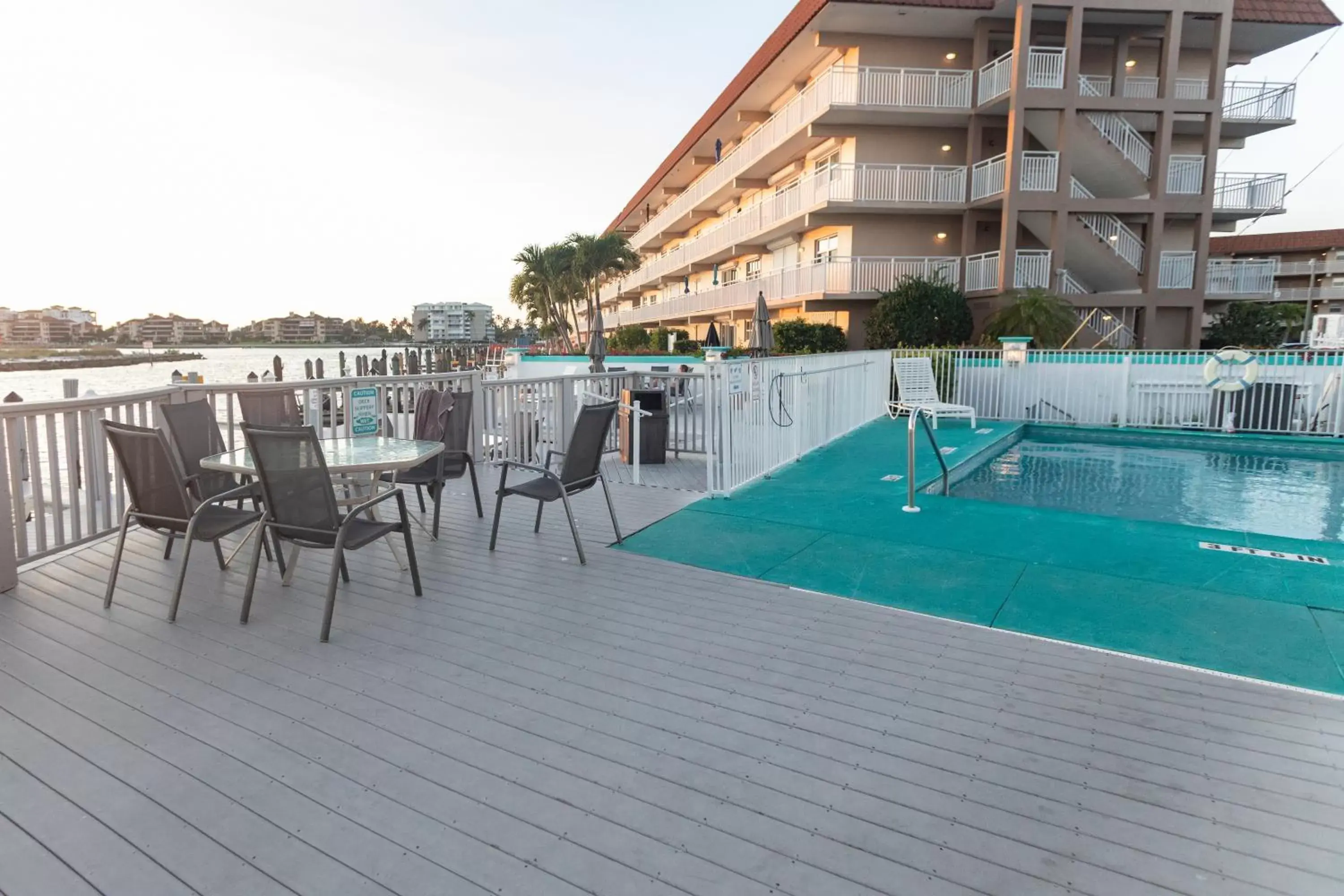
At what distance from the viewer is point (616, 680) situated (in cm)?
304

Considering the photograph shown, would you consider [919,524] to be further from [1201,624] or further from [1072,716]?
[1072,716]

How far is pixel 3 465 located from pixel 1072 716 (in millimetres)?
5538

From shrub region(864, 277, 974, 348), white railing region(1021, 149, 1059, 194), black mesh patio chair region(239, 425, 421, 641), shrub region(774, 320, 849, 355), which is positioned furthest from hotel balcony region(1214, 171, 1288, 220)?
black mesh patio chair region(239, 425, 421, 641)

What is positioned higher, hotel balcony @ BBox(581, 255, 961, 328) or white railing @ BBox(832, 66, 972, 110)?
white railing @ BBox(832, 66, 972, 110)

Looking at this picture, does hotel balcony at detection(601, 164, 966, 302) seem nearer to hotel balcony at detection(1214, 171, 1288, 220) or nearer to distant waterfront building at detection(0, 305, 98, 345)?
hotel balcony at detection(1214, 171, 1288, 220)

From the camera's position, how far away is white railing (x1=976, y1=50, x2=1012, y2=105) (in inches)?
725

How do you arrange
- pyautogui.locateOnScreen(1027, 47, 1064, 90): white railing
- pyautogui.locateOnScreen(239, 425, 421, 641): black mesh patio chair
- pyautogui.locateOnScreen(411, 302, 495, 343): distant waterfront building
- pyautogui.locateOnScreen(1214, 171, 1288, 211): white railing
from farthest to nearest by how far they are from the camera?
pyautogui.locateOnScreen(411, 302, 495, 343): distant waterfront building
pyautogui.locateOnScreen(1214, 171, 1288, 211): white railing
pyautogui.locateOnScreen(1027, 47, 1064, 90): white railing
pyautogui.locateOnScreen(239, 425, 421, 641): black mesh patio chair

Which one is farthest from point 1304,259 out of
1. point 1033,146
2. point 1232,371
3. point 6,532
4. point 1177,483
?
point 6,532

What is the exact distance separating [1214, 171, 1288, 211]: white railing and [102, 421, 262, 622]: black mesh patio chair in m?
26.3

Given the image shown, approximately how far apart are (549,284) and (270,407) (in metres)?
33.2

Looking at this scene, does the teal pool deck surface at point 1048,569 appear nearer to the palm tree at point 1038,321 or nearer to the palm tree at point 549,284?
the palm tree at point 1038,321

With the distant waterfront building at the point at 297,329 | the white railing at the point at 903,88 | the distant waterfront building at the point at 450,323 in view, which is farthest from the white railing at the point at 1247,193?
the distant waterfront building at the point at 450,323

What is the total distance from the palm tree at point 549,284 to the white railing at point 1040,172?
22781 millimetres

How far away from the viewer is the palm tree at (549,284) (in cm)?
3681
